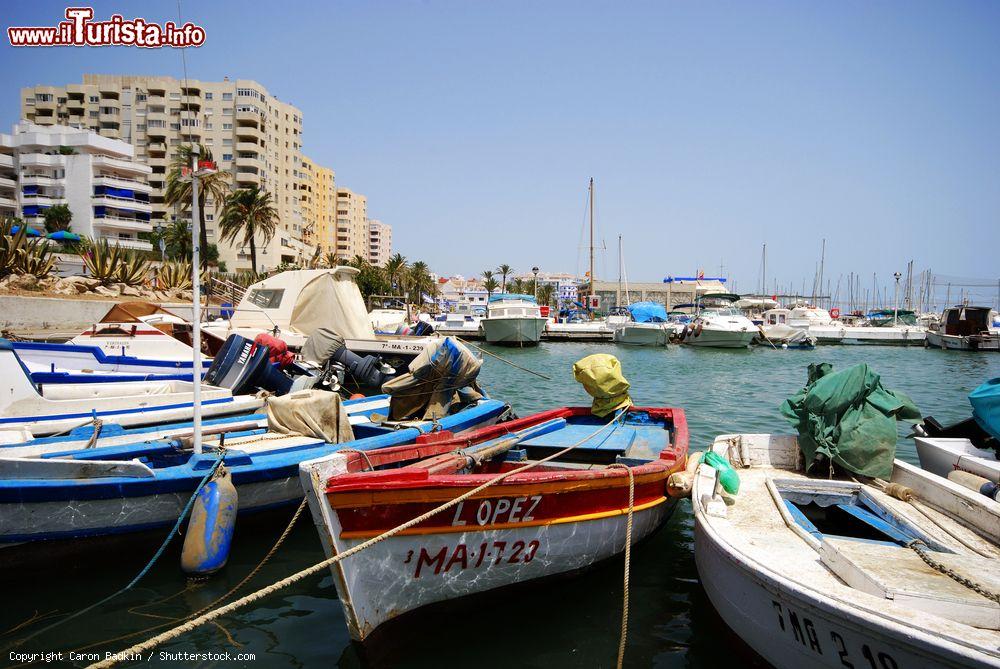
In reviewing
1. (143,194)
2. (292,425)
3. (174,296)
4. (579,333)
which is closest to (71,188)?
(143,194)

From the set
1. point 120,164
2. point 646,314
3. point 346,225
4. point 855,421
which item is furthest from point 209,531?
point 346,225

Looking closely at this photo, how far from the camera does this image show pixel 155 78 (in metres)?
84.2

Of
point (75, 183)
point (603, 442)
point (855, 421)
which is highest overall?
point (75, 183)

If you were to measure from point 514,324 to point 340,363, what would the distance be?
29.7 m

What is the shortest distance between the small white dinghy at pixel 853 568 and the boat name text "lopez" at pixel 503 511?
5.57 feet

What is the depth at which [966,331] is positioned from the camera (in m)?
46.5

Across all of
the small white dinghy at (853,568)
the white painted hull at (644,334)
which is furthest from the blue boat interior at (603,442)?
the white painted hull at (644,334)

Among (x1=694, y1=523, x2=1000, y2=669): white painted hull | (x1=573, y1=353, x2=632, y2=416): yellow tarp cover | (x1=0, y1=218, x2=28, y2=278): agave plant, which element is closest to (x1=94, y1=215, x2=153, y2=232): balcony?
(x1=0, y1=218, x2=28, y2=278): agave plant

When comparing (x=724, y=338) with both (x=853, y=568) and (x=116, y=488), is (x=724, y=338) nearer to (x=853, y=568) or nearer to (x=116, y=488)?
(x=853, y=568)

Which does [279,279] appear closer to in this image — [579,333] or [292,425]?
[292,425]

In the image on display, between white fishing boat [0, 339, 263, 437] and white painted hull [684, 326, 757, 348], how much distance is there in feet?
129

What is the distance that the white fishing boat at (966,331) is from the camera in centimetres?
4500

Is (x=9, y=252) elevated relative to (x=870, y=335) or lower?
elevated

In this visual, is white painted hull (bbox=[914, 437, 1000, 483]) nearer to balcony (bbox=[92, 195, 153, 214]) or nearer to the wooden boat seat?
the wooden boat seat
